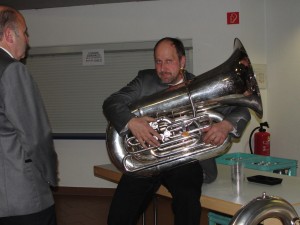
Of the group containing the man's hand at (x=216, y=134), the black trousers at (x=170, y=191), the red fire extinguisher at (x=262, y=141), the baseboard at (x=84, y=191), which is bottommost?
the baseboard at (x=84, y=191)

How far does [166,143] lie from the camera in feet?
7.12

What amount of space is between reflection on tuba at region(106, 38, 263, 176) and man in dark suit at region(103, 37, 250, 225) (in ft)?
0.18

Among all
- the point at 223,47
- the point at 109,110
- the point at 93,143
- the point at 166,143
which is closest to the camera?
the point at 166,143

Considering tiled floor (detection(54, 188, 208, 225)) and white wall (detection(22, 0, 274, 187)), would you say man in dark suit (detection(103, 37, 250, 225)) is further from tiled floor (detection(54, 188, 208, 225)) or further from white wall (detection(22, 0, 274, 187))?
white wall (detection(22, 0, 274, 187))

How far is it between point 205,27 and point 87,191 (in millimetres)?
2535

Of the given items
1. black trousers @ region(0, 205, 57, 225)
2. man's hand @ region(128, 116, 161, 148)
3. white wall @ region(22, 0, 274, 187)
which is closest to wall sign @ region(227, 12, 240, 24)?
white wall @ region(22, 0, 274, 187)

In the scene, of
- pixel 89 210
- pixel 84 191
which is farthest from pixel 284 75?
pixel 84 191

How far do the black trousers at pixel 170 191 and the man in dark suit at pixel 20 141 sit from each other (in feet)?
1.93

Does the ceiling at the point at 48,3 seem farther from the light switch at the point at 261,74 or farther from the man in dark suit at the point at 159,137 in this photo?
the man in dark suit at the point at 159,137

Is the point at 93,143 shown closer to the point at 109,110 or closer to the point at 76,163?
the point at 76,163

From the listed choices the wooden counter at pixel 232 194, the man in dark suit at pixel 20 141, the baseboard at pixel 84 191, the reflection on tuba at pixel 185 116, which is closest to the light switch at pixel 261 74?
the baseboard at pixel 84 191

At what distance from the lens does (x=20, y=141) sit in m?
1.68

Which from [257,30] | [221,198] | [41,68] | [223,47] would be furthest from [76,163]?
[221,198]

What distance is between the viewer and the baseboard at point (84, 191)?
5.21 metres
